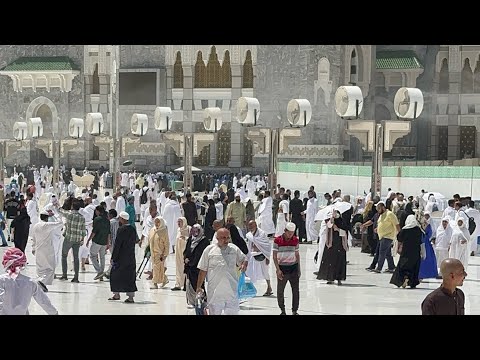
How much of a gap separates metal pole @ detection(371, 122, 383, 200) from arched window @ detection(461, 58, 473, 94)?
1914cm

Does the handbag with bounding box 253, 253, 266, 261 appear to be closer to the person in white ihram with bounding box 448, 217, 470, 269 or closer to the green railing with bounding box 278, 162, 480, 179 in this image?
the person in white ihram with bounding box 448, 217, 470, 269

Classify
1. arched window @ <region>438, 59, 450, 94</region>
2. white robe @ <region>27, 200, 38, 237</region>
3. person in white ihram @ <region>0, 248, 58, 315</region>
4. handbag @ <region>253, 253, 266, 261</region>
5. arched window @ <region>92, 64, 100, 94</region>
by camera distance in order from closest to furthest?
person in white ihram @ <region>0, 248, 58, 315</region>, handbag @ <region>253, 253, 266, 261</region>, white robe @ <region>27, 200, 38, 237</region>, arched window @ <region>438, 59, 450, 94</region>, arched window @ <region>92, 64, 100, 94</region>

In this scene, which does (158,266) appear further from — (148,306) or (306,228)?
(306,228)

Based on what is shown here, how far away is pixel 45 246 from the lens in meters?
13.0

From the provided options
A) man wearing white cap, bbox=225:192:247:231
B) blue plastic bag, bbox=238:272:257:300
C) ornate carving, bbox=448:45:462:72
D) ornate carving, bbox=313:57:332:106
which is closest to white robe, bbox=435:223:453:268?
man wearing white cap, bbox=225:192:247:231

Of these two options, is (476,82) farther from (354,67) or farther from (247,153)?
(247,153)

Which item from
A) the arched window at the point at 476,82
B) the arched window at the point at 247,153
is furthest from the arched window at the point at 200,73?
the arched window at the point at 476,82

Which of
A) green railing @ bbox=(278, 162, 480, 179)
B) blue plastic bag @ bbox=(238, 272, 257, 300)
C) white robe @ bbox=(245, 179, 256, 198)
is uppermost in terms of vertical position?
green railing @ bbox=(278, 162, 480, 179)

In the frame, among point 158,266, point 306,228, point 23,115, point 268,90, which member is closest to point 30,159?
point 23,115

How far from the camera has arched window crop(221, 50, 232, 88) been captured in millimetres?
38219

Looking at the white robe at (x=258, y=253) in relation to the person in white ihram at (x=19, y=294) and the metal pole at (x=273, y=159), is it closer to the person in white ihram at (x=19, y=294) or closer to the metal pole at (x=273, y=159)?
the person in white ihram at (x=19, y=294)

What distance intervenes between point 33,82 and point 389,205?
25.7m

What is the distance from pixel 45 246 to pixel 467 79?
1054 inches

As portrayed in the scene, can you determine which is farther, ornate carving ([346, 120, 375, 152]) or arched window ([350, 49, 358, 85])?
arched window ([350, 49, 358, 85])
